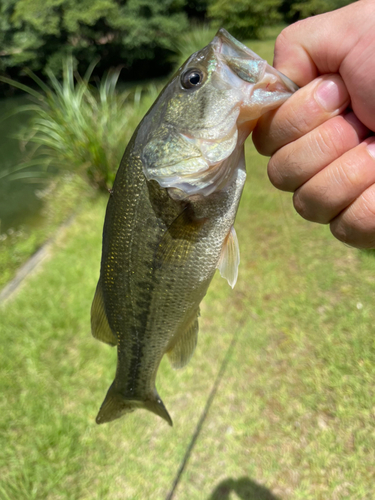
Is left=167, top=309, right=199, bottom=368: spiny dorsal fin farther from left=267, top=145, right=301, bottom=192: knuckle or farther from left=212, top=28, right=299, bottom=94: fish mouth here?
left=212, top=28, right=299, bottom=94: fish mouth

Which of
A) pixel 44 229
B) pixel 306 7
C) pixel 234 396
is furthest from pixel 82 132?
pixel 306 7

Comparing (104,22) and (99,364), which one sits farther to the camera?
(104,22)

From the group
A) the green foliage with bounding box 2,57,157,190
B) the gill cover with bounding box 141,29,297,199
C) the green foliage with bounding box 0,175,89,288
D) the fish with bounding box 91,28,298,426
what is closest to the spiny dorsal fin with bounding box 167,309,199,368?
the fish with bounding box 91,28,298,426

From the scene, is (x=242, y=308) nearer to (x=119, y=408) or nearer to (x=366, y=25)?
(x=119, y=408)

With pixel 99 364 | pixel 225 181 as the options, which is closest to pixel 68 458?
pixel 99 364

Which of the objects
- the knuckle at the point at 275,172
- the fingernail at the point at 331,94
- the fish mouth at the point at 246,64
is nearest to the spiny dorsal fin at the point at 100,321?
the knuckle at the point at 275,172

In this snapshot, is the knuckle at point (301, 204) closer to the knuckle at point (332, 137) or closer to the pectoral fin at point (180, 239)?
the knuckle at point (332, 137)

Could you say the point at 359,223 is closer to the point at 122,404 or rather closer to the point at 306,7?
the point at 122,404
